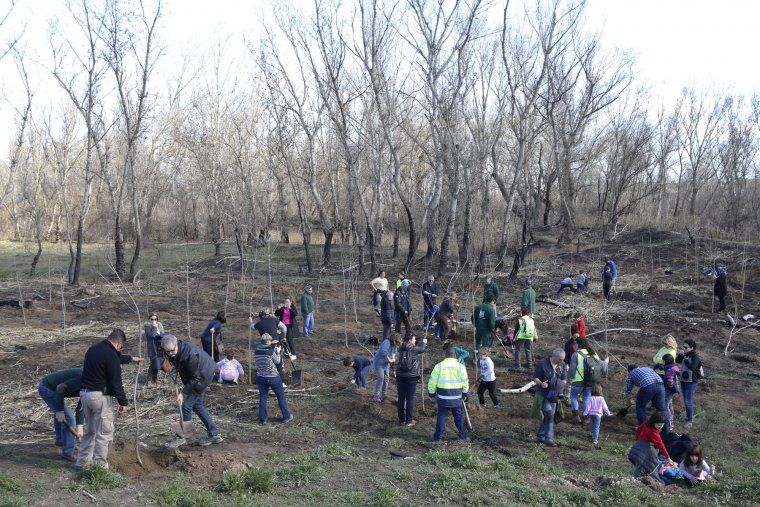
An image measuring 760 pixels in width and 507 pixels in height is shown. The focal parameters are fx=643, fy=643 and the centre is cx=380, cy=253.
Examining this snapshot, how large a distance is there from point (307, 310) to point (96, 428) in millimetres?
9093

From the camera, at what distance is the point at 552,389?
29.5ft

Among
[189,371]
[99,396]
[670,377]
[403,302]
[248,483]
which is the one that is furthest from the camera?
[403,302]

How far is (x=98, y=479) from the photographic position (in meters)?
6.77

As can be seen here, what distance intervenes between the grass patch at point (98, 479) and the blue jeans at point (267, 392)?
2744 mm

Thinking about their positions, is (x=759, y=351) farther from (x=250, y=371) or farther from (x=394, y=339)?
(x=250, y=371)

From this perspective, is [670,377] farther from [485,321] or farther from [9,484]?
[9,484]

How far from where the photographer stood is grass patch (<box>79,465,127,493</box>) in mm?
6692

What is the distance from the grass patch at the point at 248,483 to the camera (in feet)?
22.2

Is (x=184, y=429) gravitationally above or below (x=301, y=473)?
above

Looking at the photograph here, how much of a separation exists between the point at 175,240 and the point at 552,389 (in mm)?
42062

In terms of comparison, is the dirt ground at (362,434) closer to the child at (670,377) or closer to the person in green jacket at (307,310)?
the person in green jacket at (307,310)

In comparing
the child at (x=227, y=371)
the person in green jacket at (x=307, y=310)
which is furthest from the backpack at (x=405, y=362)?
the person in green jacket at (x=307, y=310)

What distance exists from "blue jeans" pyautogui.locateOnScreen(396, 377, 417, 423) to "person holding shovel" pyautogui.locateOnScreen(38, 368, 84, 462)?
4.33 metres

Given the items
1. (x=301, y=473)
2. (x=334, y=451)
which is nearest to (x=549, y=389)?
(x=334, y=451)
